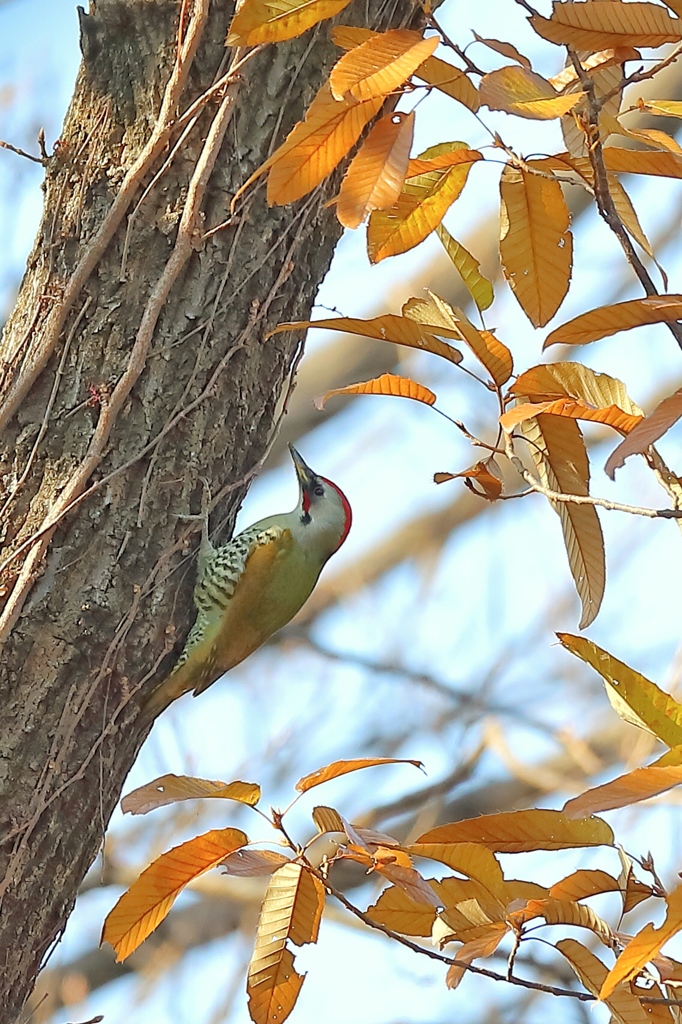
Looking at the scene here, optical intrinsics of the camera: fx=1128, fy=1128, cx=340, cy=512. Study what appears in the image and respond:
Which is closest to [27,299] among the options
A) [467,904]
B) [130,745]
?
[130,745]

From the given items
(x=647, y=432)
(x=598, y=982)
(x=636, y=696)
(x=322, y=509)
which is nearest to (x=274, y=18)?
(x=647, y=432)

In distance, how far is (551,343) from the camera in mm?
1546

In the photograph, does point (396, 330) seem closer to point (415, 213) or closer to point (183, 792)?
point (415, 213)

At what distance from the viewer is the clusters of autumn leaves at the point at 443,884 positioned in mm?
1463

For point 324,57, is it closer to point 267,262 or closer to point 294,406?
point 267,262

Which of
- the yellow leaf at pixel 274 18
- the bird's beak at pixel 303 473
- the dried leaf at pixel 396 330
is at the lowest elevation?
the dried leaf at pixel 396 330

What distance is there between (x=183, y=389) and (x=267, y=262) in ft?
1.16

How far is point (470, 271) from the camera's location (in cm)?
195

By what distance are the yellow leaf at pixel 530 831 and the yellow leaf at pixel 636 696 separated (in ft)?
0.49

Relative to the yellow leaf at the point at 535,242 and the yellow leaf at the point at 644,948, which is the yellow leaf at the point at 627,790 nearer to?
the yellow leaf at the point at 644,948

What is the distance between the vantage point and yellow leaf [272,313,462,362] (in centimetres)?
169

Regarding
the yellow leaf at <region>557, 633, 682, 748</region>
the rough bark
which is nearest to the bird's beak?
the rough bark

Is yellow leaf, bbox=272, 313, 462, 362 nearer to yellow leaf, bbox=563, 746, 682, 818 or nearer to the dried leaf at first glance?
the dried leaf

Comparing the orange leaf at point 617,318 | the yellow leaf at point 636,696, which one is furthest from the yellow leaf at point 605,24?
the yellow leaf at point 636,696
